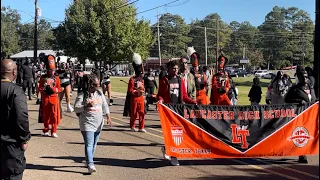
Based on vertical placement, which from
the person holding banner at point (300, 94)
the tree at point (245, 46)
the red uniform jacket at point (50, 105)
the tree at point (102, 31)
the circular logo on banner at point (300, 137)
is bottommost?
the circular logo on banner at point (300, 137)

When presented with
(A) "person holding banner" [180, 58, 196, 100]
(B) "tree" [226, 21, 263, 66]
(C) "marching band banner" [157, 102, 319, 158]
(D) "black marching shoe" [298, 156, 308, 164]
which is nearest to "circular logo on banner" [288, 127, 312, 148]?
(C) "marching band banner" [157, 102, 319, 158]

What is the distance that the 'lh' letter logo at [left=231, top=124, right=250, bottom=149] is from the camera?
7508mm

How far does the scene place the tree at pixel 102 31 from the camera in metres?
33.2

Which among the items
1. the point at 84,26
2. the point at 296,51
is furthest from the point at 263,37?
the point at 84,26

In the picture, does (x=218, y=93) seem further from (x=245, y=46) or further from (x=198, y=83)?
(x=245, y=46)

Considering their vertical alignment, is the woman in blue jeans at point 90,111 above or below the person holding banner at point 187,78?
below

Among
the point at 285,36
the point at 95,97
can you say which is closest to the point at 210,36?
the point at 285,36

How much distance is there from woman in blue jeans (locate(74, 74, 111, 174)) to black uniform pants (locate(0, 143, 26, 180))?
2268 mm

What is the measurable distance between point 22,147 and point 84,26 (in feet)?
96.8

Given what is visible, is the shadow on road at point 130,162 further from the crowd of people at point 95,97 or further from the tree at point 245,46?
A: the tree at point 245,46

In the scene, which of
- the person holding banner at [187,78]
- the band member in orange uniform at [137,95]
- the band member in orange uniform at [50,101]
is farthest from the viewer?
the band member in orange uniform at [137,95]

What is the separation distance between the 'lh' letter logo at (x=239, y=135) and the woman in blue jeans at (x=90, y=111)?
2.35m

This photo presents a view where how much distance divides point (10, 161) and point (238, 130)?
4.19 meters

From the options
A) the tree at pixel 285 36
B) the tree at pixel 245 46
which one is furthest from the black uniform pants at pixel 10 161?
the tree at pixel 245 46
